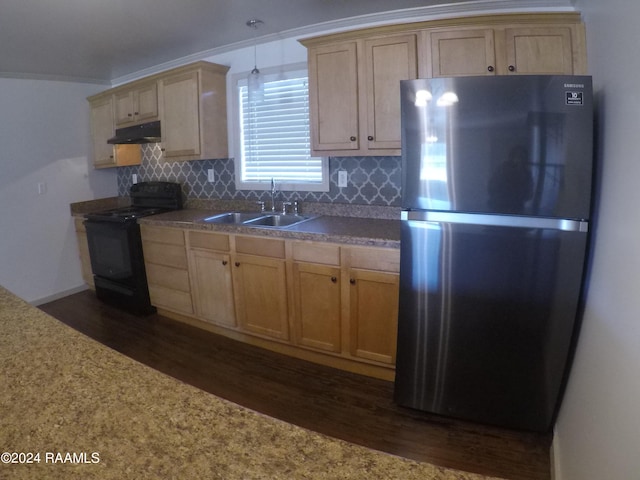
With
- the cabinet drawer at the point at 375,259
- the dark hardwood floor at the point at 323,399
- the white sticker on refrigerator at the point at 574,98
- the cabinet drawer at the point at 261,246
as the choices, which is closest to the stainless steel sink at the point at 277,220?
the cabinet drawer at the point at 261,246

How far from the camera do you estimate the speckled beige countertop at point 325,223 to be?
2.25 metres

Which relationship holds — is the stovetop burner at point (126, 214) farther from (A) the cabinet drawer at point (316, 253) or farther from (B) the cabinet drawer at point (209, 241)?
(A) the cabinet drawer at point (316, 253)

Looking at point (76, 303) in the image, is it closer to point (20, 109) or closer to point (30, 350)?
point (20, 109)

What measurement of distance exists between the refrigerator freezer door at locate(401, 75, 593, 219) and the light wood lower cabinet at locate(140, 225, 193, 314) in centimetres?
213

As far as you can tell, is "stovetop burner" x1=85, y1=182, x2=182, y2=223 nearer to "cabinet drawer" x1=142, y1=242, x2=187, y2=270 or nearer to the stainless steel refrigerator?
"cabinet drawer" x1=142, y1=242, x2=187, y2=270

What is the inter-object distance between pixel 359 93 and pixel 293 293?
Result: 1.40 m

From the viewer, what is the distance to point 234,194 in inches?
139

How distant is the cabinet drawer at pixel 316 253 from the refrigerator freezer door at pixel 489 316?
1.81ft

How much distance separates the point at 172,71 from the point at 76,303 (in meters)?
2.60

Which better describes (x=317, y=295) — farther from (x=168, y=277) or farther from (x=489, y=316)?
(x=168, y=277)

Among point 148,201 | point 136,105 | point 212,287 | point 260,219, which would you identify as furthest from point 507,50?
point 148,201

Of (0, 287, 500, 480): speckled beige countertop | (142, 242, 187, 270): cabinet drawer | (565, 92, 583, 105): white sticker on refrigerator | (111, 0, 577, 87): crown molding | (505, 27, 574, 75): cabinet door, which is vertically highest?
(111, 0, 577, 87): crown molding

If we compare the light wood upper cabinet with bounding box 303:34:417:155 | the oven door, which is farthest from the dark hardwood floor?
the light wood upper cabinet with bounding box 303:34:417:155

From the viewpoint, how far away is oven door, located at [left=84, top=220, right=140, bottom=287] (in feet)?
11.0
